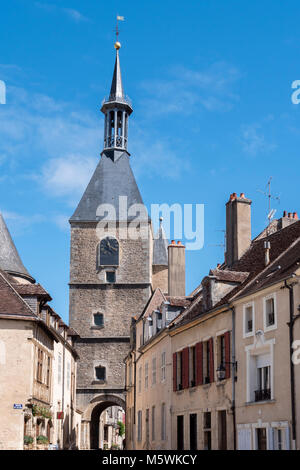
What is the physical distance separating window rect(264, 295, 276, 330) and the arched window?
3561 centimetres

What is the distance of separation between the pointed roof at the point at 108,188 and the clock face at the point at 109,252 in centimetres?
193

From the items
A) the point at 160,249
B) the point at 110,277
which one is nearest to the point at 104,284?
the point at 110,277

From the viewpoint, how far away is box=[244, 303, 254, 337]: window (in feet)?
61.7

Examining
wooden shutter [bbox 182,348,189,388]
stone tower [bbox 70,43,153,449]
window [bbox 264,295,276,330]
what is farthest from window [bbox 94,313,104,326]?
window [bbox 264,295,276,330]

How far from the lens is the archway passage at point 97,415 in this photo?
5062 centimetres

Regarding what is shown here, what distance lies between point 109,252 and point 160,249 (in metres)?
12.2

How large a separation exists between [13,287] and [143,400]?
8.82 meters

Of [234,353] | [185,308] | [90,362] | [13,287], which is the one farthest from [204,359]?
[90,362]

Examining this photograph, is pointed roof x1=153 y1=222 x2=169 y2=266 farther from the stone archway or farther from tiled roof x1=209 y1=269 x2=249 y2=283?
tiled roof x1=209 y1=269 x2=249 y2=283

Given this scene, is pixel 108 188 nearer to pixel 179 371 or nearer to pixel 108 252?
pixel 108 252

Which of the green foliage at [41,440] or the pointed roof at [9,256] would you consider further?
the pointed roof at [9,256]

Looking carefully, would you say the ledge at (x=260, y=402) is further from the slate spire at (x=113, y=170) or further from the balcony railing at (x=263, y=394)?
the slate spire at (x=113, y=170)

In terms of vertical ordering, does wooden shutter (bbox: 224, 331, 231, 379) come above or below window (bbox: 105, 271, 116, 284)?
below

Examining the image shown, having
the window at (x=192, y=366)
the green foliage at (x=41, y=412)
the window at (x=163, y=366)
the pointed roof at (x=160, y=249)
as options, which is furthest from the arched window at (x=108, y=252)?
the window at (x=192, y=366)
